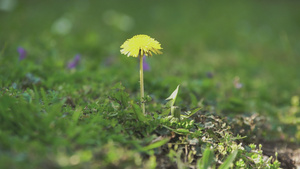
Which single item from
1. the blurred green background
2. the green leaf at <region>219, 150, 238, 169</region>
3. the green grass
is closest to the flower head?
the green grass

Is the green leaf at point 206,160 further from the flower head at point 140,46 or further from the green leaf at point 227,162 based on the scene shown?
the flower head at point 140,46

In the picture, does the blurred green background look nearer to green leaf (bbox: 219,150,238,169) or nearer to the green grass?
the green grass

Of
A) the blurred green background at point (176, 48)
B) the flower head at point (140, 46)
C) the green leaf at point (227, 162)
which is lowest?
the green leaf at point (227, 162)

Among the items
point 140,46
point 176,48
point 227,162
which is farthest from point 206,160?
point 176,48

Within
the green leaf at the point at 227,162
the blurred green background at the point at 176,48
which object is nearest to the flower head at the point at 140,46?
the blurred green background at the point at 176,48

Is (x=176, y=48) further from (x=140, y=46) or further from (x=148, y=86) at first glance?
(x=140, y=46)

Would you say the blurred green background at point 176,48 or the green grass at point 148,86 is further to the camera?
the blurred green background at point 176,48

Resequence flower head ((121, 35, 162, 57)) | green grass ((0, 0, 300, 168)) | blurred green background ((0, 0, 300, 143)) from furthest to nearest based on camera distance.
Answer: blurred green background ((0, 0, 300, 143))
flower head ((121, 35, 162, 57))
green grass ((0, 0, 300, 168))
